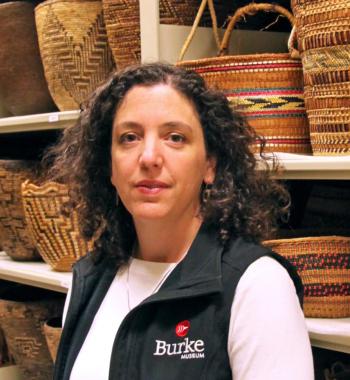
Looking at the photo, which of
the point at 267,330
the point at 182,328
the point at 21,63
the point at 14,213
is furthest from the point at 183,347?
the point at 21,63

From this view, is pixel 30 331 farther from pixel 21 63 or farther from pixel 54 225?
pixel 21 63

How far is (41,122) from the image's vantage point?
2076 mm

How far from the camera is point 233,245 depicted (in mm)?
1287

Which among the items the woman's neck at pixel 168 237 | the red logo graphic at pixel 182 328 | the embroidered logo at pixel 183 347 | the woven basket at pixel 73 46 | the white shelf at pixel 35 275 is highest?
the woven basket at pixel 73 46

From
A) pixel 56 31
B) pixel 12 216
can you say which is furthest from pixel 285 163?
pixel 12 216

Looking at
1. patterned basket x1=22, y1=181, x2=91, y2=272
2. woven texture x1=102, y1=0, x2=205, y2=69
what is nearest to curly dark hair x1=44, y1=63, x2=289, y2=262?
woven texture x1=102, y1=0, x2=205, y2=69

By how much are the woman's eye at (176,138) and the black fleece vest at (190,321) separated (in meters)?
0.18

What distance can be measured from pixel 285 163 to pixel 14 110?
48.4 inches

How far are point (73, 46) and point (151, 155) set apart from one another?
0.88 m

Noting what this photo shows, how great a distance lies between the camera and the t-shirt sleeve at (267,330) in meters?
1.13

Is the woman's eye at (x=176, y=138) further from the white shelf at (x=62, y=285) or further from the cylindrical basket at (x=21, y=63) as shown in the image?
the cylindrical basket at (x=21, y=63)

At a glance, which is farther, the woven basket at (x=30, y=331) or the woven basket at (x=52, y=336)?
the woven basket at (x=30, y=331)

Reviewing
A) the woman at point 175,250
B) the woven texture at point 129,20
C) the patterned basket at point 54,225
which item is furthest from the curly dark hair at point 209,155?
the patterned basket at point 54,225

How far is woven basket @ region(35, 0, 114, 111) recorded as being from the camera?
200 centimetres
